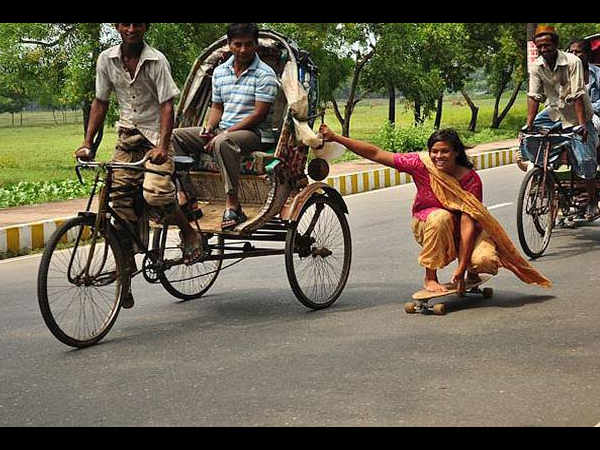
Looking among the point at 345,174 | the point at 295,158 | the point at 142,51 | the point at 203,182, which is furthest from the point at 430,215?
the point at 345,174

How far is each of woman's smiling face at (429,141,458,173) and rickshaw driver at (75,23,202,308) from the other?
1.79 metres

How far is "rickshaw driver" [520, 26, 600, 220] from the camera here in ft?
33.7

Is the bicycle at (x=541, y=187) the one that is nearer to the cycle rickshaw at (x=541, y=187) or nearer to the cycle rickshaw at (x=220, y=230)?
the cycle rickshaw at (x=541, y=187)

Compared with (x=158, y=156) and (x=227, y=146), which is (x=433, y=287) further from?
(x=158, y=156)

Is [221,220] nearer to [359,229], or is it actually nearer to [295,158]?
[295,158]

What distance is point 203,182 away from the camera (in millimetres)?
8148

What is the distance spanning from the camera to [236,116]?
789 cm

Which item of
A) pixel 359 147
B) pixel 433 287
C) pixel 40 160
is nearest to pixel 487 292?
pixel 433 287

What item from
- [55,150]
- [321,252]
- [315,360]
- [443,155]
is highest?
[443,155]

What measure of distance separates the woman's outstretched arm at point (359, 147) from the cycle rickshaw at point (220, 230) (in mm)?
122

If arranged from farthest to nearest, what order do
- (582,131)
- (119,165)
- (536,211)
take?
(582,131), (536,211), (119,165)

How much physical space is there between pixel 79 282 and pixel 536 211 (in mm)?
4763

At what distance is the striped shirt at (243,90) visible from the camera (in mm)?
7793

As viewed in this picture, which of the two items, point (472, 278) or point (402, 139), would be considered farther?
point (402, 139)
